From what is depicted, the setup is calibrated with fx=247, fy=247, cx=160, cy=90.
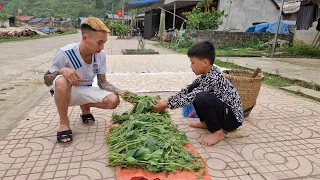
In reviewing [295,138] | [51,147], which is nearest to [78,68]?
[51,147]

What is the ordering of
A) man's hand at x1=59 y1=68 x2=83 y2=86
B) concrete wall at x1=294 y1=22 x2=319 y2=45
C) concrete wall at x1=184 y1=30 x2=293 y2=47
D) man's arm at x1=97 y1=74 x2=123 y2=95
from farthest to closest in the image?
concrete wall at x1=184 y1=30 x2=293 y2=47, concrete wall at x1=294 y1=22 x2=319 y2=45, man's arm at x1=97 y1=74 x2=123 y2=95, man's hand at x1=59 y1=68 x2=83 y2=86

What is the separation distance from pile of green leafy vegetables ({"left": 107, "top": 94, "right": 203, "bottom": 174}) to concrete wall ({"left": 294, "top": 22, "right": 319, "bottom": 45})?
13.0 metres

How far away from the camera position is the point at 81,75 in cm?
275

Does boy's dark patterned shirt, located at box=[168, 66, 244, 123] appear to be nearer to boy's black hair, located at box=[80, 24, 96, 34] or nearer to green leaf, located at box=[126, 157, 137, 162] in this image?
green leaf, located at box=[126, 157, 137, 162]

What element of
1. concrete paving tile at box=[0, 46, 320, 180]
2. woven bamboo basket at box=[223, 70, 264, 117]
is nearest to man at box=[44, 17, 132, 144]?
concrete paving tile at box=[0, 46, 320, 180]

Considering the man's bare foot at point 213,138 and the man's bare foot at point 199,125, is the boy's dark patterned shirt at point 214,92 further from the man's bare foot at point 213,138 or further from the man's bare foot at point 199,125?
the man's bare foot at point 199,125

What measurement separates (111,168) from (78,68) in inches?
46.9

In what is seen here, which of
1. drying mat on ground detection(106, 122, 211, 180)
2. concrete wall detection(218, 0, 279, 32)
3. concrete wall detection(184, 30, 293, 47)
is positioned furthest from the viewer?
concrete wall detection(218, 0, 279, 32)

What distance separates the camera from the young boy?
2547 millimetres

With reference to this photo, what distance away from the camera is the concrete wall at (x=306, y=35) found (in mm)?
12758

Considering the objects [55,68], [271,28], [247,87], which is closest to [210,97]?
[247,87]

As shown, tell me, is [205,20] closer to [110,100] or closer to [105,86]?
[105,86]

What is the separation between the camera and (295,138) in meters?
2.91

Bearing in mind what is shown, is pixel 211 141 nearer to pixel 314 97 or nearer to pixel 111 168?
pixel 111 168
